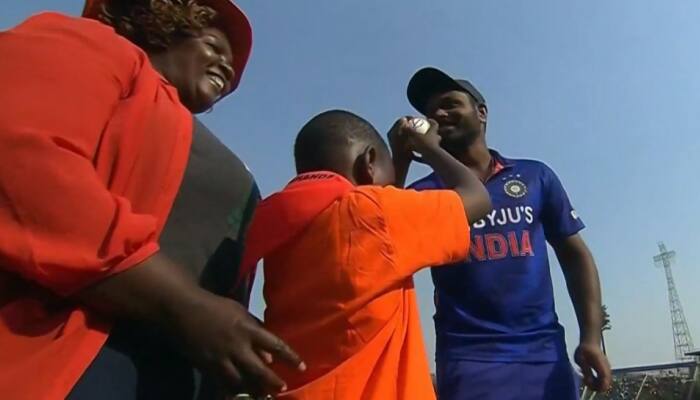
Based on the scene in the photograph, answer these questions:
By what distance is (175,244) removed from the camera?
1.42 meters

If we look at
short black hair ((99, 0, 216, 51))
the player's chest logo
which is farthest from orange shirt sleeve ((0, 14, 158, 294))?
the player's chest logo

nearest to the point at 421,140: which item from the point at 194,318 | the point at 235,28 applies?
the point at 235,28

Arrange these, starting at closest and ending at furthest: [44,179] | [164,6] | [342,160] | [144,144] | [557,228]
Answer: [44,179] < [144,144] < [164,6] < [342,160] < [557,228]

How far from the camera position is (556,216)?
11.0ft

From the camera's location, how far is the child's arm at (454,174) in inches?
82.4

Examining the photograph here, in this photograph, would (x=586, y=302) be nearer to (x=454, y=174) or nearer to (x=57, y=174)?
(x=454, y=174)

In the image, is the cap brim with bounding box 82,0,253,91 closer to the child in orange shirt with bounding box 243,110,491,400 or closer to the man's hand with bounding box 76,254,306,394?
the child in orange shirt with bounding box 243,110,491,400

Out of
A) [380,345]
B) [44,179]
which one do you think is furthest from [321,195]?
[44,179]

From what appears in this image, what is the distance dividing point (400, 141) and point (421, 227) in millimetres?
611

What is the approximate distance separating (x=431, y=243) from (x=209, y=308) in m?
0.84

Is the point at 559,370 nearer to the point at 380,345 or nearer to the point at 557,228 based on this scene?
the point at 557,228

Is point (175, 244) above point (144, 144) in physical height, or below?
below

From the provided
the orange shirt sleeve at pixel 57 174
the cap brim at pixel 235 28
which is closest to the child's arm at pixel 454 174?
the cap brim at pixel 235 28

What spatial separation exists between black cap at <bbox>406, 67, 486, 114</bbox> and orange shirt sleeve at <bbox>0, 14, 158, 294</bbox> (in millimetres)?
2401
